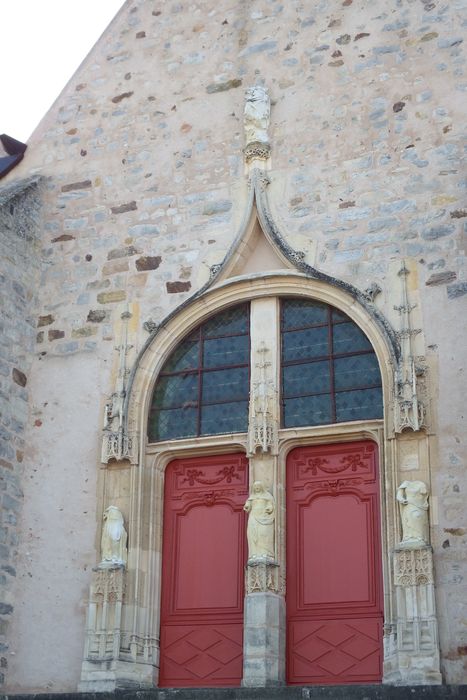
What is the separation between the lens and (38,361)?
11.6 meters

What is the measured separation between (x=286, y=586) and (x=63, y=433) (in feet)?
9.39

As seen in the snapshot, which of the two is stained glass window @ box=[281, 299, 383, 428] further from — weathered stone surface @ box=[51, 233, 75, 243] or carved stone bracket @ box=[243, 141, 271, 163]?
weathered stone surface @ box=[51, 233, 75, 243]

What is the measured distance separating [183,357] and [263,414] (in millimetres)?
1313


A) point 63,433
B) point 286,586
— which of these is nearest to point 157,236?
point 63,433

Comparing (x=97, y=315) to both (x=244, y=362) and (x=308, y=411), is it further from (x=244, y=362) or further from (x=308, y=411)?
(x=308, y=411)

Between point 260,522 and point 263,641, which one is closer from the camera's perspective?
point 263,641

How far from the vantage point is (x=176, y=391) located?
11125 mm

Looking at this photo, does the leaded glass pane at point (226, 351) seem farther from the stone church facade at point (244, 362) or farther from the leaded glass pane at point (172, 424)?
the leaded glass pane at point (172, 424)

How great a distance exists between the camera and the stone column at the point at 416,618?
877 cm

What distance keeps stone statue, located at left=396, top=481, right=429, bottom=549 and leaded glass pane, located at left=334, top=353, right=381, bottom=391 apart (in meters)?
1.23

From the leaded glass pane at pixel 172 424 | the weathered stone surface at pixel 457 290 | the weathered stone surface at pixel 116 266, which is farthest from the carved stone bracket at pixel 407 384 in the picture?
the weathered stone surface at pixel 116 266

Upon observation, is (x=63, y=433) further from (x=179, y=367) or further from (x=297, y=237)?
(x=297, y=237)

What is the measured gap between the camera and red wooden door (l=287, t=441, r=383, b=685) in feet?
31.4

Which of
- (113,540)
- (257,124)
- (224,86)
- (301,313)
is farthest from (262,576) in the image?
(224,86)
